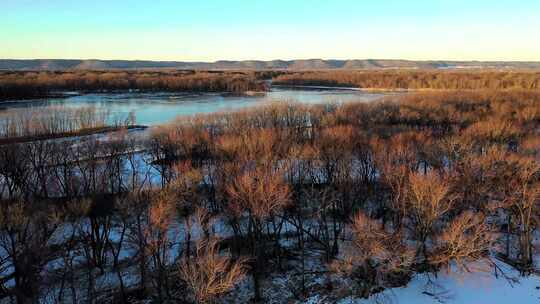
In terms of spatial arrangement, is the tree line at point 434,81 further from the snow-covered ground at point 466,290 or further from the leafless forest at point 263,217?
the snow-covered ground at point 466,290

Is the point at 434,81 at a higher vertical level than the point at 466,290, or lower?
higher

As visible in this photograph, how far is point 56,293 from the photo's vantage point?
2008 centimetres

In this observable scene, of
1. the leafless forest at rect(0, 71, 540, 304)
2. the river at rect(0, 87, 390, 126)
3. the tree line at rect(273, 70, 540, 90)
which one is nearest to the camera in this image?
the leafless forest at rect(0, 71, 540, 304)

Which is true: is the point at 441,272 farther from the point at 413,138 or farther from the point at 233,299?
the point at 413,138

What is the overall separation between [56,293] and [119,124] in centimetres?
3880

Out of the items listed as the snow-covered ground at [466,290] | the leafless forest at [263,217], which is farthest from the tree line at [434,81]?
the snow-covered ground at [466,290]

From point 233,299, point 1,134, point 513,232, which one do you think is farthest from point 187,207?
point 1,134

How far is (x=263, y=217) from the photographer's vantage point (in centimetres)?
2273

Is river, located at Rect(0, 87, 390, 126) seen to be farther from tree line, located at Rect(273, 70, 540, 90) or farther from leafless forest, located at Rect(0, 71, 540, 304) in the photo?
tree line, located at Rect(273, 70, 540, 90)

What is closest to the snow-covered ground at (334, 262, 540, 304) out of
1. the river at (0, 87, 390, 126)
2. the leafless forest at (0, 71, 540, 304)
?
the leafless forest at (0, 71, 540, 304)

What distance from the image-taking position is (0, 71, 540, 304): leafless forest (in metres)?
19.8

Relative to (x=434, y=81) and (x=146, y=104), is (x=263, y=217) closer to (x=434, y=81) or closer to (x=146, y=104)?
(x=146, y=104)

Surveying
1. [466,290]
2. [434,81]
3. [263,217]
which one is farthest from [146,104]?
[434,81]

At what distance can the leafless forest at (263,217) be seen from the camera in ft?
65.0
